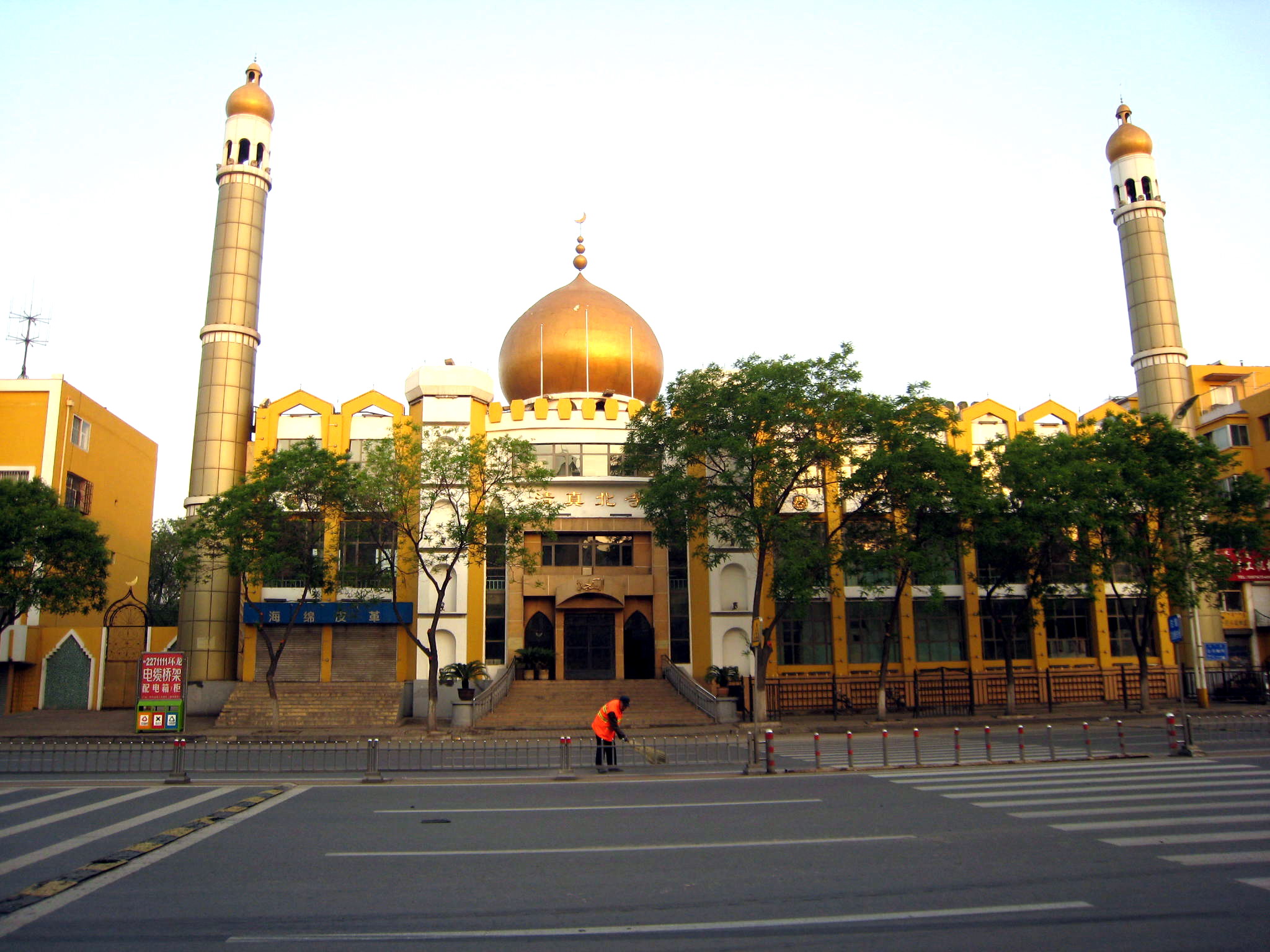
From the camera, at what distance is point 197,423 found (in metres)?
37.4

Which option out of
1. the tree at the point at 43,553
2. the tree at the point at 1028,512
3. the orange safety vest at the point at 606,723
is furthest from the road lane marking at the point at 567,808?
the tree at the point at 43,553

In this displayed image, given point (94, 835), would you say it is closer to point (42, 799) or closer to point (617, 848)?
point (42, 799)

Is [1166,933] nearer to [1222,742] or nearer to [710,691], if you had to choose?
[1222,742]

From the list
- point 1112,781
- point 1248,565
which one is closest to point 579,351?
point 1112,781

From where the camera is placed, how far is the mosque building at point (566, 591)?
3581 centimetres

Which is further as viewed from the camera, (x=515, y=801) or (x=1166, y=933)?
(x=515, y=801)

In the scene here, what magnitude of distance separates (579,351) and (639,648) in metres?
12.9

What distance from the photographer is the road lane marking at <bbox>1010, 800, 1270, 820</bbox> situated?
477 inches

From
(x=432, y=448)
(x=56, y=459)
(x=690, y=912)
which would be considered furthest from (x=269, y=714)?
(x=690, y=912)

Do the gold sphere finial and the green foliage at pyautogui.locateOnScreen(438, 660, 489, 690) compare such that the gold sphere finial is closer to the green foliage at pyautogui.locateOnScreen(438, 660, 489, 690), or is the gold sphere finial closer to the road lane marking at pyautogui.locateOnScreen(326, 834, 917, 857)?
the green foliage at pyautogui.locateOnScreen(438, 660, 489, 690)

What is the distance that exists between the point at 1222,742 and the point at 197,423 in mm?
34705

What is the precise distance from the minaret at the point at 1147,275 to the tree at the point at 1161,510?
957cm

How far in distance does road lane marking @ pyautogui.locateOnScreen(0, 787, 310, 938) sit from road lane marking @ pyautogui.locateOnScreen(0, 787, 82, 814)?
3.07m

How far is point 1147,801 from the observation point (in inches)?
510
